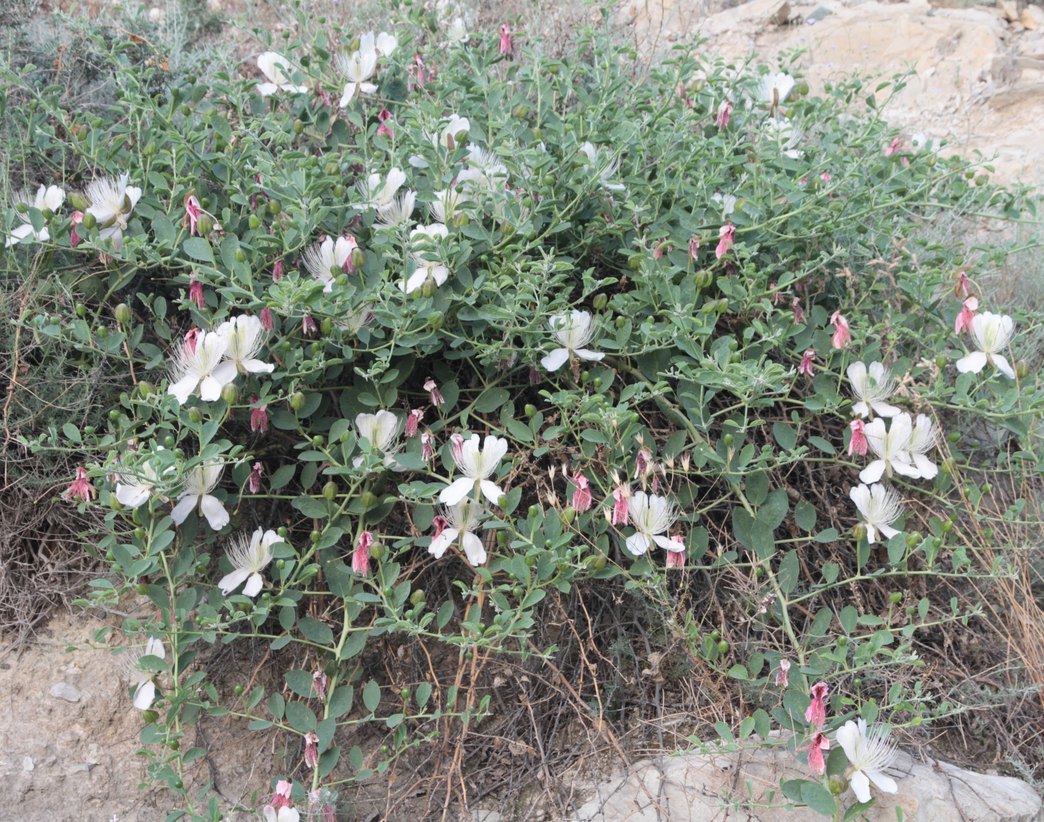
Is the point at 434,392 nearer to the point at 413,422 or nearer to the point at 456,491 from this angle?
the point at 413,422

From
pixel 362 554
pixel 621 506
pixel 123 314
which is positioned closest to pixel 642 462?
pixel 621 506

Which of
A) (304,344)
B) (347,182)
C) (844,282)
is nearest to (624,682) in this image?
(304,344)

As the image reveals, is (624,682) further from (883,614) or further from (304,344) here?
(304,344)

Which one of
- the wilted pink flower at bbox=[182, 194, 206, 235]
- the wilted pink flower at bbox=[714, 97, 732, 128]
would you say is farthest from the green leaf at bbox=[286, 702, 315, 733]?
the wilted pink flower at bbox=[714, 97, 732, 128]

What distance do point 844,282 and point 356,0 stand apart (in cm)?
286

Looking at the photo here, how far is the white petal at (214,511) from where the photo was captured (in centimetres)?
202

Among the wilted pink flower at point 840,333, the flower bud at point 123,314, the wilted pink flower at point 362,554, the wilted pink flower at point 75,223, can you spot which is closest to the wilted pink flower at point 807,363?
the wilted pink flower at point 840,333

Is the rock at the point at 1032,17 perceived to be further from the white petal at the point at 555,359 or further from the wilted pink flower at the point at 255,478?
the wilted pink flower at the point at 255,478

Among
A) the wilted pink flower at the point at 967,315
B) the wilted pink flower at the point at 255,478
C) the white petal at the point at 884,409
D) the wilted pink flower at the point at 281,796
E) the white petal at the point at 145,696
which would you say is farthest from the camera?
the wilted pink flower at the point at 967,315

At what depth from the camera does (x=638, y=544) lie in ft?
6.60

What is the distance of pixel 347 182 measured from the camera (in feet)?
8.77

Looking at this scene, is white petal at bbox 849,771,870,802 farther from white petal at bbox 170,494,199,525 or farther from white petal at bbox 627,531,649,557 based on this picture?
white petal at bbox 170,494,199,525

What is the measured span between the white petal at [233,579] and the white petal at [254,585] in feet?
0.05

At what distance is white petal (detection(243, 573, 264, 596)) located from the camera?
1979mm
